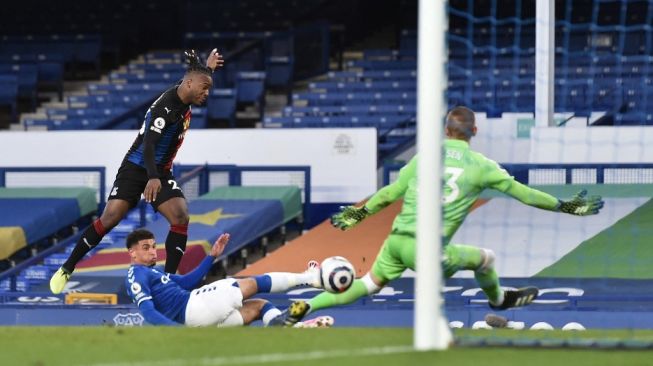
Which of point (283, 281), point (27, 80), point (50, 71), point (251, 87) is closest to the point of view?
point (283, 281)

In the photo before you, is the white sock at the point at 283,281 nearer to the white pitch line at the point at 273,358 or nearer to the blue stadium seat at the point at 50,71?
the white pitch line at the point at 273,358

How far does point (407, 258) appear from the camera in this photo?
10.2 m

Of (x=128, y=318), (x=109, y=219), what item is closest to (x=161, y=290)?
(x=109, y=219)

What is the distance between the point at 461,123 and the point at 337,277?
129 centimetres

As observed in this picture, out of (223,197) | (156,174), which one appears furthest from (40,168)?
(156,174)

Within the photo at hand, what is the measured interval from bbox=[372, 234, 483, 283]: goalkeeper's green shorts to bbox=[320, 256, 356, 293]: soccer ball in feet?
0.73

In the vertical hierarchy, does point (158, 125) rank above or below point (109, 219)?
above

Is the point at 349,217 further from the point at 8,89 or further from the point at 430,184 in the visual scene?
the point at 8,89

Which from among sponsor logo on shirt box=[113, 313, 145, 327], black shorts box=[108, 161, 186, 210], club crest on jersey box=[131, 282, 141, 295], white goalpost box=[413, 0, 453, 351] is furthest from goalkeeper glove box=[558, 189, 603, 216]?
sponsor logo on shirt box=[113, 313, 145, 327]

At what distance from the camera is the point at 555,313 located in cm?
1389

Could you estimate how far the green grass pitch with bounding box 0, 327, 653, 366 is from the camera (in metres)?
7.76

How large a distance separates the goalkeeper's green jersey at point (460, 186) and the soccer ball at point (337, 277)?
0.42 m

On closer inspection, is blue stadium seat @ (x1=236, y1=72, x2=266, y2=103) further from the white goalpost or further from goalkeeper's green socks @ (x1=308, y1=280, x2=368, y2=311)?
the white goalpost

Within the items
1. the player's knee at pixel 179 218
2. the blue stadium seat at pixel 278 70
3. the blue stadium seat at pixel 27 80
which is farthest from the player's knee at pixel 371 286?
the blue stadium seat at pixel 27 80
